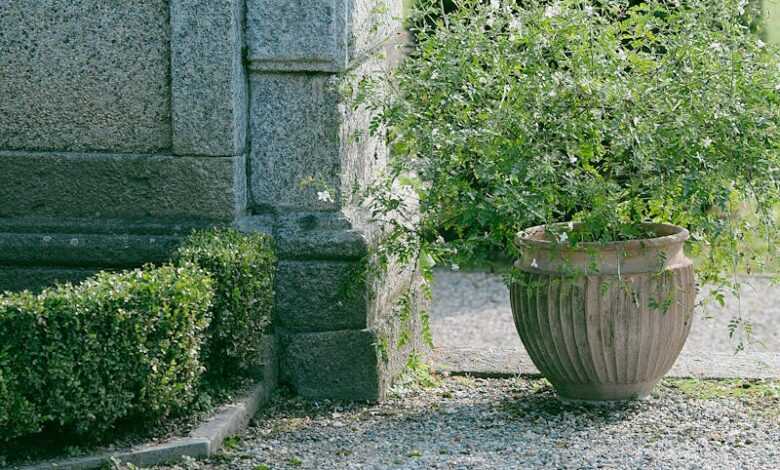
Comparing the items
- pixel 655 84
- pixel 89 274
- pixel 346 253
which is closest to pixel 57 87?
pixel 89 274

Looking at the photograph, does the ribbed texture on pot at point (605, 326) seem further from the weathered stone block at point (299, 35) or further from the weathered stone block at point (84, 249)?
the weathered stone block at point (84, 249)

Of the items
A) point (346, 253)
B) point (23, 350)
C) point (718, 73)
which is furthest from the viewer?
point (346, 253)

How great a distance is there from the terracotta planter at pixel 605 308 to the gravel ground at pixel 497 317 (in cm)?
147

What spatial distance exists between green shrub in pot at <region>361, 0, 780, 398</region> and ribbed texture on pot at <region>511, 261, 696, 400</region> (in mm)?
13

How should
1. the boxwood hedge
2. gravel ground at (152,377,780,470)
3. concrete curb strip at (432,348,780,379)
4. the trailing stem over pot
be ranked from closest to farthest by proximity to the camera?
1. the boxwood hedge
2. gravel ground at (152,377,780,470)
3. the trailing stem over pot
4. concrete curb strip at (432,348,780,379)

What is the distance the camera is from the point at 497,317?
7.11m

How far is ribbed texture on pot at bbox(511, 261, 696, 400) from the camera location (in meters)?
4.44

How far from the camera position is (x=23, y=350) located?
3668 millimetres

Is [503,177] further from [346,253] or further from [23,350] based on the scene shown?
[23,350]

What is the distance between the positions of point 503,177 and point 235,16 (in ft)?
3.99

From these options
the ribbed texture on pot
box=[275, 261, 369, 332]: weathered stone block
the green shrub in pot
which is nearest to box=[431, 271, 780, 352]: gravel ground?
box=[275, 261, 369, 332]: weathered stone block

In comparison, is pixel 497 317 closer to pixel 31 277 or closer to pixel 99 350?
pixel 31 277

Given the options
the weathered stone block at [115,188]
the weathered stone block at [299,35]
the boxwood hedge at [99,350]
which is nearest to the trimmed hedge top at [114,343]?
the boxwood hedge at [99,350]

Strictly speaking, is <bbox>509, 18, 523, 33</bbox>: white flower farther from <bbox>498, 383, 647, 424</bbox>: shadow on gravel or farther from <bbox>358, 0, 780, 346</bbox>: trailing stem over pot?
→ <bbox>498, 383, 647, 424</bbox>: shadow on gravel
